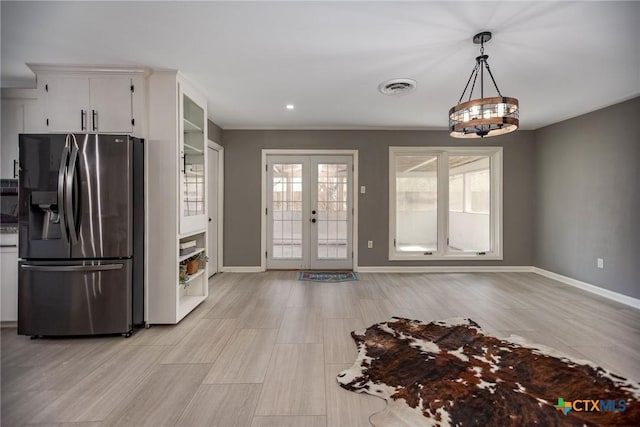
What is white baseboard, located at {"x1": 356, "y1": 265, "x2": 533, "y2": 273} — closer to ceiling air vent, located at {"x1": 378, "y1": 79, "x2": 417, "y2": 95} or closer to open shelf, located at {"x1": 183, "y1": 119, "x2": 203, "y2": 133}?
ceiling air vent, located at {"x1": 378, "y1": 79, "x2": 417, "y2": 95}

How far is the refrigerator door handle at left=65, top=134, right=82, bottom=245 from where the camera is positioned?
8.46 feet

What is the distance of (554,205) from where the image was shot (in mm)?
4809

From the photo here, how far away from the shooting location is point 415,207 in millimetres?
5359

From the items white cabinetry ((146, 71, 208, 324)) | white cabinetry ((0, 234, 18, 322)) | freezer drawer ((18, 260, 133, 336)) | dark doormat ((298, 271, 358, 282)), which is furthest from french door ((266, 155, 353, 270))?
white cabinetry ((0, 234, 18, 322))

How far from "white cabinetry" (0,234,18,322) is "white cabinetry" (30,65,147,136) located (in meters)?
1.18

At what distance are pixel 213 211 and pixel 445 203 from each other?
4.06m

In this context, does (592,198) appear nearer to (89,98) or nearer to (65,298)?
(89,98)

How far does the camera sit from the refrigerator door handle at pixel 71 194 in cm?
258

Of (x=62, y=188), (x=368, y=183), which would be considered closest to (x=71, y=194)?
(x=62, y=188)

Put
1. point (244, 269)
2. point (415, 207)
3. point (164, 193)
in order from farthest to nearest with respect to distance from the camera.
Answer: point (415, 207)
point (244, 269)
point (164, 193)

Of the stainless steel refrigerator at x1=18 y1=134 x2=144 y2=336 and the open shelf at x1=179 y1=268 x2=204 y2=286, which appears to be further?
the open shelf at x1=179 y1=268 x2=204 y2=286

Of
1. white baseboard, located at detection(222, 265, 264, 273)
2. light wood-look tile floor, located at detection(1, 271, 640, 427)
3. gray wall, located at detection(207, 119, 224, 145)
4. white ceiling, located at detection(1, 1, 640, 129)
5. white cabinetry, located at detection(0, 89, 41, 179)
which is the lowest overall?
light wood-look tile floor, located at detection(1, 271, 640, 427)

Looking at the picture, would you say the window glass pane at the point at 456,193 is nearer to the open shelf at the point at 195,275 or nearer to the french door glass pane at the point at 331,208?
the french door glass pane at the point at 331,208

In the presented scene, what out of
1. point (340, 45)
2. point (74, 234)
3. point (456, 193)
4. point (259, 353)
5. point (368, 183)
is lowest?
point (259, 353)
